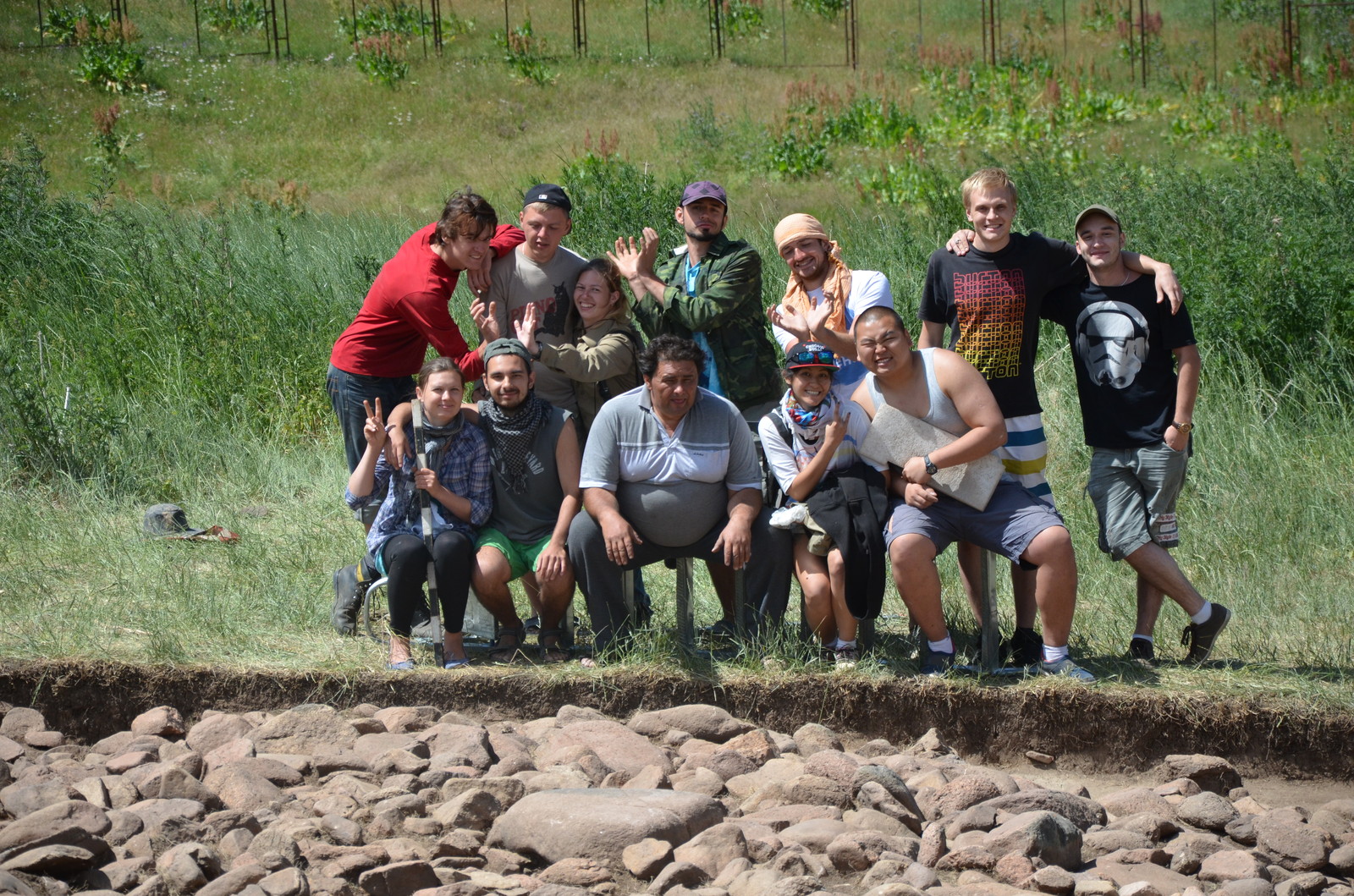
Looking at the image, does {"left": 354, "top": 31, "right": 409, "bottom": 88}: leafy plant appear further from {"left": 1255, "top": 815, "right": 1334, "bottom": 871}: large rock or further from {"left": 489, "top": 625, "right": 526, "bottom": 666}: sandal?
{"left": 1255, "top": 815, "right": 1334, "bottom": 871}: large rock

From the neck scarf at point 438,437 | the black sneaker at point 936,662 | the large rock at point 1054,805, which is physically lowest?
the large rock at point 1054,805

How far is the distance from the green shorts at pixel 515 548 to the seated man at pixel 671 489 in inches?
7.8

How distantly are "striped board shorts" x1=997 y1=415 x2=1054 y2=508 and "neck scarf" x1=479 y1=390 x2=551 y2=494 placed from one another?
1879 mm

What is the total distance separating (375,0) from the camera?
86.6ft

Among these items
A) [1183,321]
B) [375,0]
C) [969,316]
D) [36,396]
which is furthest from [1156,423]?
[375,0]

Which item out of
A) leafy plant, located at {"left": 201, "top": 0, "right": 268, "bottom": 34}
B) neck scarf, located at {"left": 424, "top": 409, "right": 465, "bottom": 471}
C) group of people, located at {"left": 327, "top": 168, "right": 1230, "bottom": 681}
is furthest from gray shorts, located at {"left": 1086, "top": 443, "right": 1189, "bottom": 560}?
leafy plant, located at {"left": 201, "top": 0, "right": 268, "bottom": 34}

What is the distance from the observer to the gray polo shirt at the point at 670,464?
200 inches

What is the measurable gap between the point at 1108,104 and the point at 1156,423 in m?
15.5

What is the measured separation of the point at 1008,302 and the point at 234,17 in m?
24.4

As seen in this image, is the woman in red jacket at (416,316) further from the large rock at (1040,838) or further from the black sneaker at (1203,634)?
the black sneaker at (1203,634)

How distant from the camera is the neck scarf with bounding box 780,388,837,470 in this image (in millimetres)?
4980

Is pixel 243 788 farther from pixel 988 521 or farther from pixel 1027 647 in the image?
pixel 1027 647

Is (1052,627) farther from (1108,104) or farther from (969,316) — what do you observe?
(1108,104)

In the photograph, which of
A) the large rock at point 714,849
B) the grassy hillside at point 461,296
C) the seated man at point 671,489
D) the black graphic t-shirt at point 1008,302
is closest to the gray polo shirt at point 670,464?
the seated man at point 671,489
